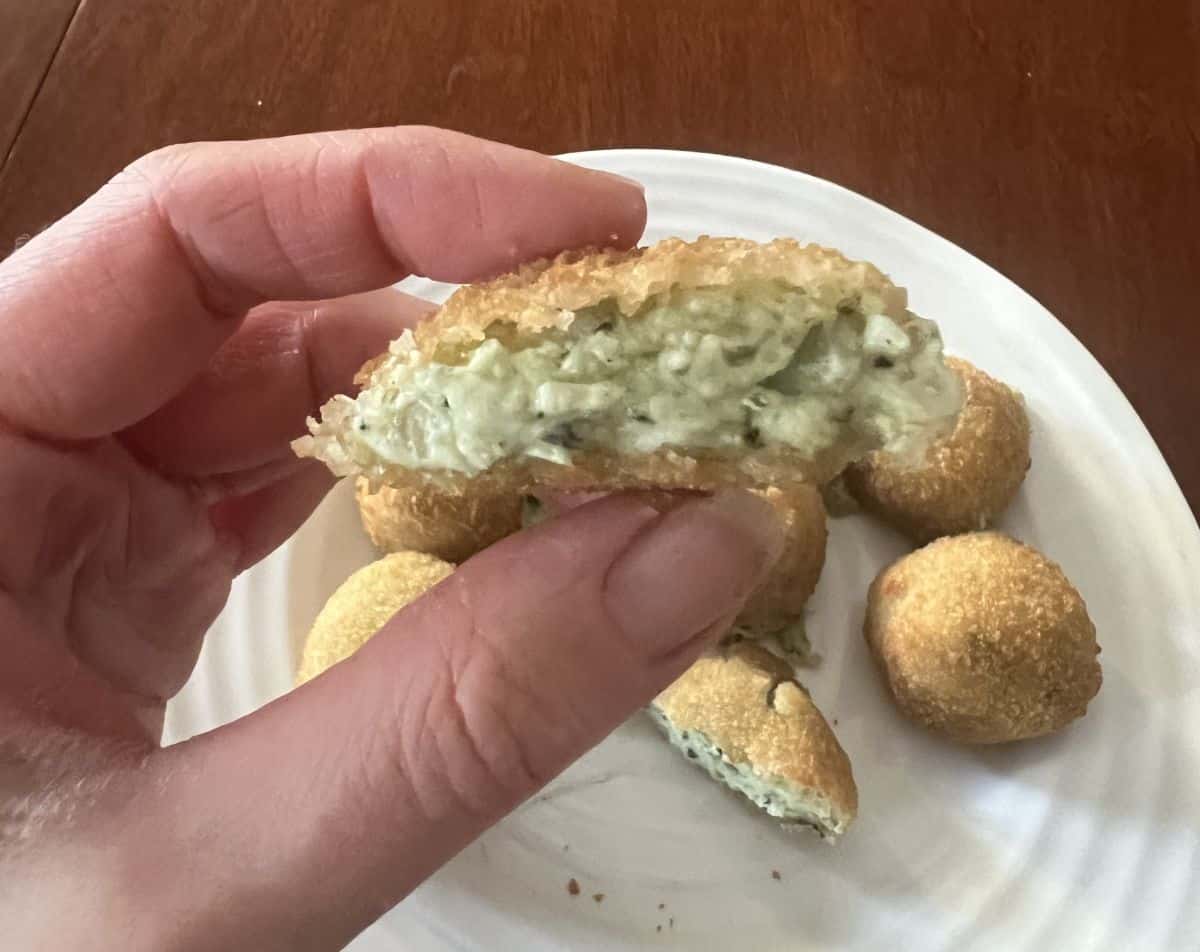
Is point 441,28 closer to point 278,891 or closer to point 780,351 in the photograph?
point 780,351

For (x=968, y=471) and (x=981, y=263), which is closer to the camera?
(x=968, y=471)

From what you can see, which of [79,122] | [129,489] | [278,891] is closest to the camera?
[278,891]

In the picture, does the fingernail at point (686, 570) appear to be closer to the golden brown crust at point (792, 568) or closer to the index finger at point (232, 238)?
the index finger at point (232, 238)

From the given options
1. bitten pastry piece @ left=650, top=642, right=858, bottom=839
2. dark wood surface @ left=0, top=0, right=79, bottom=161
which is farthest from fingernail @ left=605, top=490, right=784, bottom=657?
dark wood surface @ left=0, top=0, right=79, bottom=161

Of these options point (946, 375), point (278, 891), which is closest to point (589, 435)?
point (946, 375)

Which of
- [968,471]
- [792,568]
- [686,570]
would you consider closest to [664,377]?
[686,570]

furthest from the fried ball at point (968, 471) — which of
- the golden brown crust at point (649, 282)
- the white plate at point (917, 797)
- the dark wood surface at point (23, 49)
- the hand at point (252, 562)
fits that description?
the dark wood surface at point (23, 49)

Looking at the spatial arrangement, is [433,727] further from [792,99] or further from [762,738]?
[792,99]
